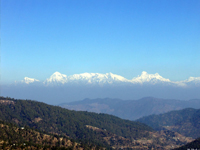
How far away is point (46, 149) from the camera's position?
547 feet

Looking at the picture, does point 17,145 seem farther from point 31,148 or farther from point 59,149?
point 59,149

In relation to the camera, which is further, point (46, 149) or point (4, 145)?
point (46, 149)

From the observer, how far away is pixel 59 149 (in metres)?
172

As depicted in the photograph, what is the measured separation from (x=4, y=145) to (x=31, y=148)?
1557cm

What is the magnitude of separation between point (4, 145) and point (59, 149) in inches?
1322

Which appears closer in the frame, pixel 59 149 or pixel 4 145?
pixel 4 145

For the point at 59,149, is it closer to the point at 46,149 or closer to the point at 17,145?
the point at 46,149

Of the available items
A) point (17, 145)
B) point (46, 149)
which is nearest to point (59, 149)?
point (46, 149)

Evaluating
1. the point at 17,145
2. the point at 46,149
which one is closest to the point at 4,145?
the point at 17,145

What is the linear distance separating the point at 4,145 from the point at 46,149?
81.7ft

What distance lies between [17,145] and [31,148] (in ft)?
27.5

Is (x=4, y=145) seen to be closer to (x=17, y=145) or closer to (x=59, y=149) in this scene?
(x=17, y=145)

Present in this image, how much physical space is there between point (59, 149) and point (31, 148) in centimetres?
1810

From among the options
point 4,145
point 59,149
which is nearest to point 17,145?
point 4,145
